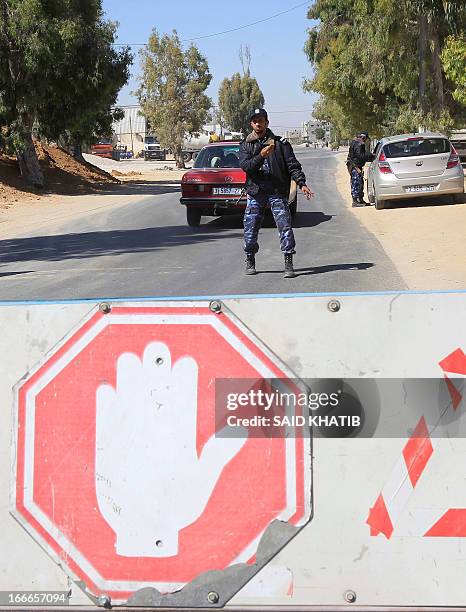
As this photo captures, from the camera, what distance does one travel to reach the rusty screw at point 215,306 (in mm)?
3158

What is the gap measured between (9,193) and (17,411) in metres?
30.1

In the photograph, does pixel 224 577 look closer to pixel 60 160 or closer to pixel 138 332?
pixel 138 332

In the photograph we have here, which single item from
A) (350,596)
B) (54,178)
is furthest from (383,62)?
(350,596)

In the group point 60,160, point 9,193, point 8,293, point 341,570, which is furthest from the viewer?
point 60,160

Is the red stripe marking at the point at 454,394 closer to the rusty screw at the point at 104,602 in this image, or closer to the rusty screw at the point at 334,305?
the rusty screw at the point at 334,305

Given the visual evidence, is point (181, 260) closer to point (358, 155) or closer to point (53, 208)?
point (358, 155)

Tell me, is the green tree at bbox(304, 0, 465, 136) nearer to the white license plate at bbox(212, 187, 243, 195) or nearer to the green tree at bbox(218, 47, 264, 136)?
the white license plate at bbox(212, 187, 243, 195)

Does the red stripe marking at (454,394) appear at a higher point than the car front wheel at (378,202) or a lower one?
higher

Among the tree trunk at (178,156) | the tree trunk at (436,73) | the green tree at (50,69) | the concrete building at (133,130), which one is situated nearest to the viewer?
the green tree at (50,69)

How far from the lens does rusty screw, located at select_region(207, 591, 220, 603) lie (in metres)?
3.04

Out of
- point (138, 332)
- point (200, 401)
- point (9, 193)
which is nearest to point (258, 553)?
point (200, 401)

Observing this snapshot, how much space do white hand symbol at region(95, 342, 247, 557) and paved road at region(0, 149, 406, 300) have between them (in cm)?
677

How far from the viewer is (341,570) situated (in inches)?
119

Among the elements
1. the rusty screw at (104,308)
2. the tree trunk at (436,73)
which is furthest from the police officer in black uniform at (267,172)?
the tree trunk at (436,73)
